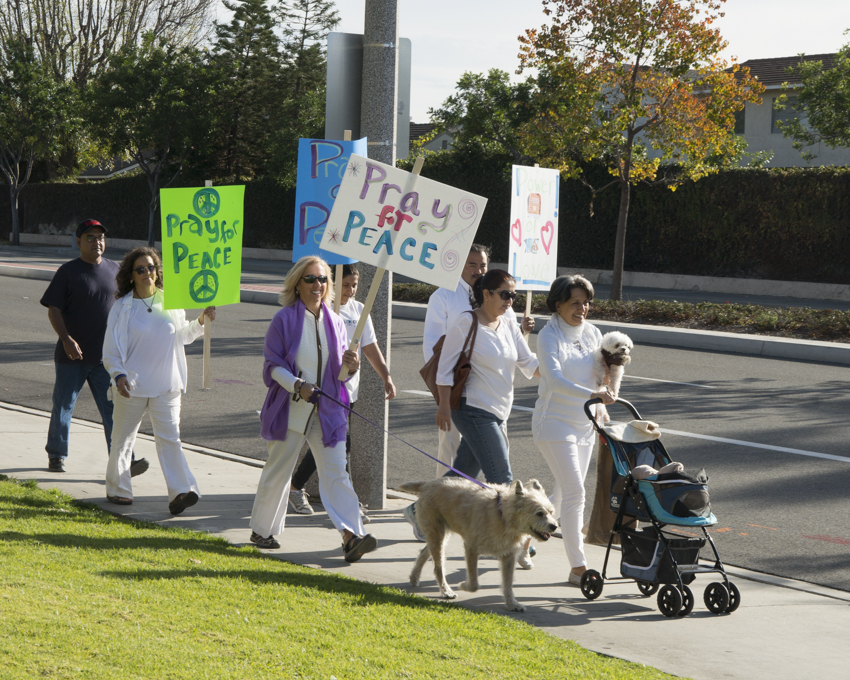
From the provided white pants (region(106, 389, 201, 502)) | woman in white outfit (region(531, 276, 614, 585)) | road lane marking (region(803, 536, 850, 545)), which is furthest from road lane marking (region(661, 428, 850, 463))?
white pants (region(106, 389, 201, 502))

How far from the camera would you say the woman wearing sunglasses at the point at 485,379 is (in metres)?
5.89

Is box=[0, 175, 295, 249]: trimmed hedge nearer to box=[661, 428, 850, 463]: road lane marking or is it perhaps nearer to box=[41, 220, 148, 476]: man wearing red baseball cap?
box=[661, 428, 850, 463]: road lane marking

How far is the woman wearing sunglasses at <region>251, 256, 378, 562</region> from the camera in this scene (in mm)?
5770

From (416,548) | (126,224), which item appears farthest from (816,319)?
(126,224)

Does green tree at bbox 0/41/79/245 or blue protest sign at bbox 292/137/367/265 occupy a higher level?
green tree at bbox 0/41/79/245

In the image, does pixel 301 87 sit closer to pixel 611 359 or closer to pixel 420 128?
pixel 420 128

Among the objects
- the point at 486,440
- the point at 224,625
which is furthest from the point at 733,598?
the point at 224,625

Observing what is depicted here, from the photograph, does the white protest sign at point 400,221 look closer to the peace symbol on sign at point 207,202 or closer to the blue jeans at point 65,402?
the peace symbol on sign at point 207,202

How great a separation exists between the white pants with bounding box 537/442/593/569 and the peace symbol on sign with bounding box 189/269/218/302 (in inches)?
106

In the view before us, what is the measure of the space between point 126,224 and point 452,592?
45.7 metres

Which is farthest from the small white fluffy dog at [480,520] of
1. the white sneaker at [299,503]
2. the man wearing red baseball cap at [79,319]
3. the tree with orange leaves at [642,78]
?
the tree with orange leaves at [642,78]

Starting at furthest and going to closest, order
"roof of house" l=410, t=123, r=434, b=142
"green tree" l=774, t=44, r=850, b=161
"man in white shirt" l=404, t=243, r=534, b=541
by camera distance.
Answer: "roof of house" l=410, t=123, r=434, b=142 → "green tree" l=774, t=44, r=850, b=161 → "man in white shirt" l=404, t=243, r=534, b=541

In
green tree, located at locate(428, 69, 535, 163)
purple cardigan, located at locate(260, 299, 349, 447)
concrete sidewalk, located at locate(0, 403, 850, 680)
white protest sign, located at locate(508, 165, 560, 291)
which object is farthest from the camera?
green tree, located at locate(428, 69, 535, 163)

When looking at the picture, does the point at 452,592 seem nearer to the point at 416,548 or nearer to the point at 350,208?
the point at 416,548
